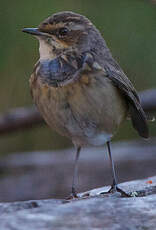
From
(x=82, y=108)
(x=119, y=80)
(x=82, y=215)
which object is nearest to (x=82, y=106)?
(x=82, y=108)

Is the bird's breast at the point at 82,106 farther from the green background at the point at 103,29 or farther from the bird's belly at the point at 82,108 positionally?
the green background at the point at 103,29

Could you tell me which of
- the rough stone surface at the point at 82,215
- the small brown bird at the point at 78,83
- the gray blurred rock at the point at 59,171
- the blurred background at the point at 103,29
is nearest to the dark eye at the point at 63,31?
the small brown bird at the point at 78,83

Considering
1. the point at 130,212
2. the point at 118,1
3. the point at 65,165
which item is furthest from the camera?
the point at 65,165

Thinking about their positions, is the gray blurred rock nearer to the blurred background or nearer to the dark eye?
the blurred background

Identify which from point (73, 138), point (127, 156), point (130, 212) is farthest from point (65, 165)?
point (130, 212)

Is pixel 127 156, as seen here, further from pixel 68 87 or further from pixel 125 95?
pixel 68 87

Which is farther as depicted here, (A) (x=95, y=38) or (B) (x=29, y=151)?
(B) (x=29, y=151)
